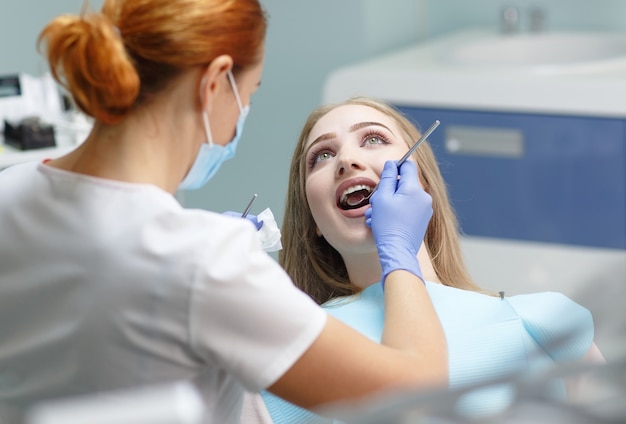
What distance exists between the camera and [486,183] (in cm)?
299

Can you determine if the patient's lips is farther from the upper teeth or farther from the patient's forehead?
the patient's forehead

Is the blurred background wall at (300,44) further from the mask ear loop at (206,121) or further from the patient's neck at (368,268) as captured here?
the mask ear loop at (206,121)

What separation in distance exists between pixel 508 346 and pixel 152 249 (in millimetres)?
709

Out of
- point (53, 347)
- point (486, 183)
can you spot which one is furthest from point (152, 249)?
point (486, 183)

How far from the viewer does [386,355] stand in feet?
3.84

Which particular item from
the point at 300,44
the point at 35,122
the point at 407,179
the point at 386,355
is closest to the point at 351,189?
the point at 407,179

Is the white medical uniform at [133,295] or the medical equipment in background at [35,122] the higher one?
the white medical uniform at [133,295]

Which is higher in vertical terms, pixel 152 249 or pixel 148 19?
pixel 148 19

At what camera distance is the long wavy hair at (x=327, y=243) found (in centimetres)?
188

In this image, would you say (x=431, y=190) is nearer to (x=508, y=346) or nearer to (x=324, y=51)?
(x=508, y=346)

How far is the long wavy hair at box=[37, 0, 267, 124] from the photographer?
3.76ft

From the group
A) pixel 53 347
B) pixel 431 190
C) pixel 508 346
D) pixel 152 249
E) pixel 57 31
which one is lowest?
pixel 508 346

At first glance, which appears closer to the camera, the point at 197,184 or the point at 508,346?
the point at 197,184

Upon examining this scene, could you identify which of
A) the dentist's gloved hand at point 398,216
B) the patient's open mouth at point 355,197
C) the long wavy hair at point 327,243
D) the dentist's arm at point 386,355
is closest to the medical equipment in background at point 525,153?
the long wavy hair at point 327,243
